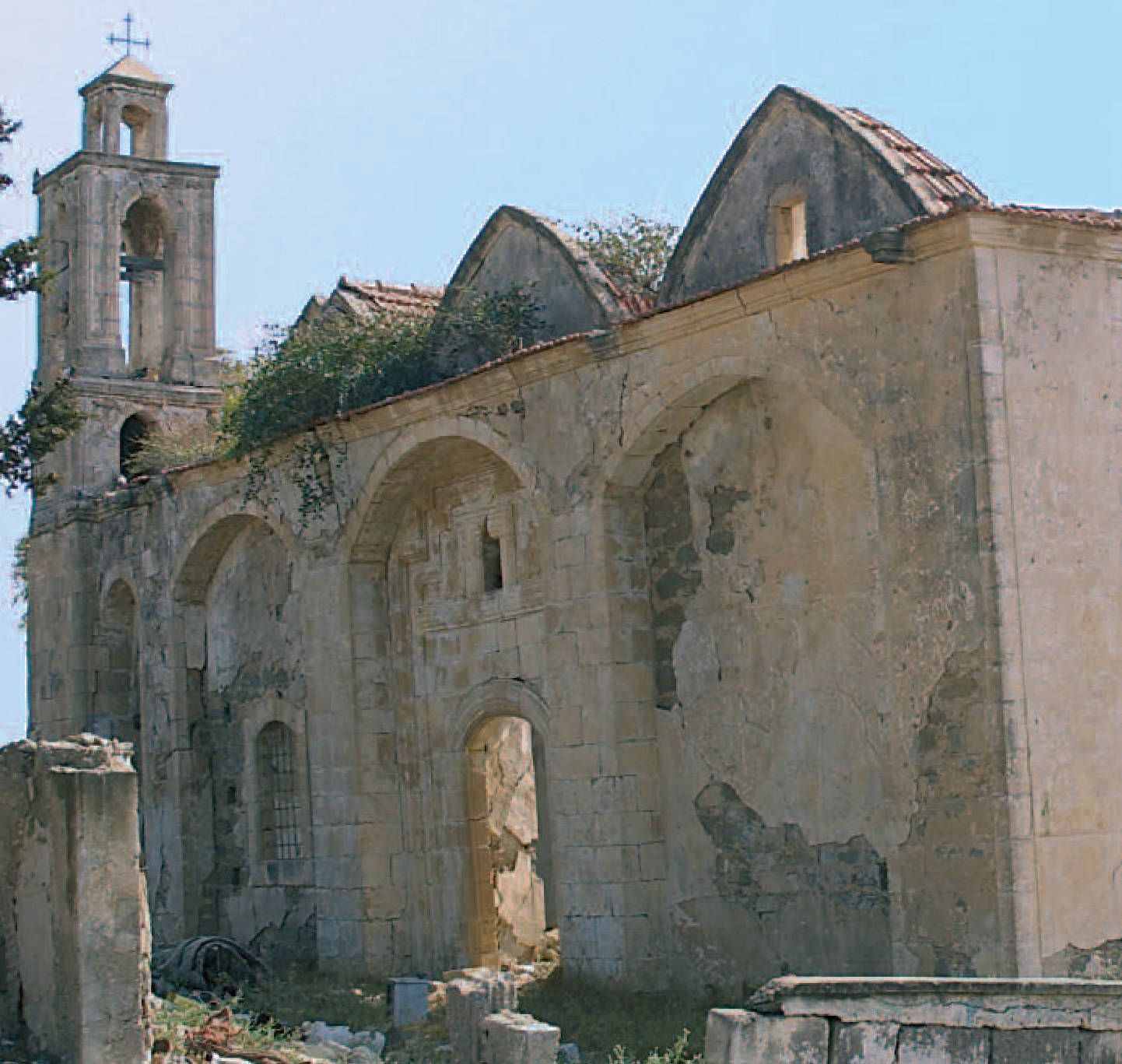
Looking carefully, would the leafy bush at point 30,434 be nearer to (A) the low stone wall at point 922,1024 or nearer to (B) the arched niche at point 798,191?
(B) the arched niche at point 798,191

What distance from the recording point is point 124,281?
71.2ft

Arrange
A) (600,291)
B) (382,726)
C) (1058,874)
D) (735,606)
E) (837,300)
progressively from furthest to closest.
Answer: (382,726) → (600,291) → (735,606) → (837,300) → (1058,874)

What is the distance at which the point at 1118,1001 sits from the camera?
7492 mm

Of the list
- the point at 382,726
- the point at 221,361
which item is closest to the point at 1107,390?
the point at 382,726

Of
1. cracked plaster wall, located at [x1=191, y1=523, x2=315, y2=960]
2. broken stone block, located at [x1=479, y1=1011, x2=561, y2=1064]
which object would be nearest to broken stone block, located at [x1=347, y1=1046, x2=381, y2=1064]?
broken stone block, located at [x1=479, y1=1011, x2=561, y2=1064]

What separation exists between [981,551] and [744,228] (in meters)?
3.67

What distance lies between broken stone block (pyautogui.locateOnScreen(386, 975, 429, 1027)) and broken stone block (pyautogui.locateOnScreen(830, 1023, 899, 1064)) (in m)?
6.96

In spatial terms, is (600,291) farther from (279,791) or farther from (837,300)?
(279,791)

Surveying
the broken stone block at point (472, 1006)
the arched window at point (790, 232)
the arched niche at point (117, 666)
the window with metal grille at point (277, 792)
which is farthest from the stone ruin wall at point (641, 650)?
the broken stone block at point (472, 1006)

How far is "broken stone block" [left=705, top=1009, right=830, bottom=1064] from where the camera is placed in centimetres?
771

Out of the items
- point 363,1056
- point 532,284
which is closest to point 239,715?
point 532,284

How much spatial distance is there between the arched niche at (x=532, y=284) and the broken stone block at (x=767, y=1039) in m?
7.88

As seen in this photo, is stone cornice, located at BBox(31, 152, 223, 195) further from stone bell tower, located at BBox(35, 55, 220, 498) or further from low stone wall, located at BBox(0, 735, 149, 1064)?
low stone wall, located at BBox(0, 735, 149, 1064)

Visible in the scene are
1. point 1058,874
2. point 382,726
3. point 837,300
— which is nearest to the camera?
point 1058,874
